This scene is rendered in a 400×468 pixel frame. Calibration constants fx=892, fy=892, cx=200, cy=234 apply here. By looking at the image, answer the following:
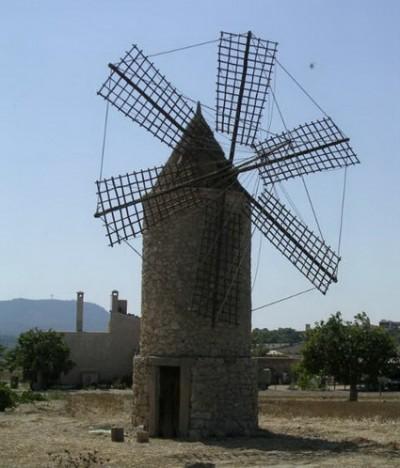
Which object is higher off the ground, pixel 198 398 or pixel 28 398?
pixel 198 398

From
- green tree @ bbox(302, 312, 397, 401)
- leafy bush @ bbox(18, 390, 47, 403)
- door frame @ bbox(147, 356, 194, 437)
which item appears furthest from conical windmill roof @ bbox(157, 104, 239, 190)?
green tree @ bbox(302, 312, 397, 401)

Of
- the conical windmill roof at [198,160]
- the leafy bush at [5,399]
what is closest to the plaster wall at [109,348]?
the leafy bush at [5,399]

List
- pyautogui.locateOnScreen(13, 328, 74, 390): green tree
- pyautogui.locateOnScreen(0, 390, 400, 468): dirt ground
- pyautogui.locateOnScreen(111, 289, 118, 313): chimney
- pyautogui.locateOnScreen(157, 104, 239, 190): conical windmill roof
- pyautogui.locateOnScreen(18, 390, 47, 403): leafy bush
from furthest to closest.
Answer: pyautogui.locateOnScreen(111, 289, 118, 313): chimney
pyautogui.locateOnScreen(13, 328, 74, 390): green tree
pyautogui.locateOnScreen(18, 390, 47, 403): leafy bush
pyautogui.locateOnScreen(157, 104, 239, 190): conical windmill roof
pyautogui.locateOnScreen(0, 390, 400, 468): dirt ground

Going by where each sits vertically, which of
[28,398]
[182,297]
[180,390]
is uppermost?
[182,297]


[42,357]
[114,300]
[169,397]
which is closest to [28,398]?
[169,397]

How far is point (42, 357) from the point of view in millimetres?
45625

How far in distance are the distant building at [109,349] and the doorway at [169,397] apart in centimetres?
2846

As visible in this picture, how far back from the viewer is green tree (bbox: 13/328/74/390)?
150 feet

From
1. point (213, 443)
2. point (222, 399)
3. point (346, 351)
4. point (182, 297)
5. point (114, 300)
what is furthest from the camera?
point (114, 300)

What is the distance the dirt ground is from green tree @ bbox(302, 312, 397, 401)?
43.4 feet

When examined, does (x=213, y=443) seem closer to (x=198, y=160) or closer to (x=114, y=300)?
(x=198, y=160)

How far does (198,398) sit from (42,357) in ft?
92.7

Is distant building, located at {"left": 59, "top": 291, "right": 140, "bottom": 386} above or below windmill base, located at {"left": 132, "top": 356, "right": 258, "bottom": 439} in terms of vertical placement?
above

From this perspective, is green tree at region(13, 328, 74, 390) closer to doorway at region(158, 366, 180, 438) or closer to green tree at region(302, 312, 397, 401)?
green tree at region(302, 312, 397, 401)
